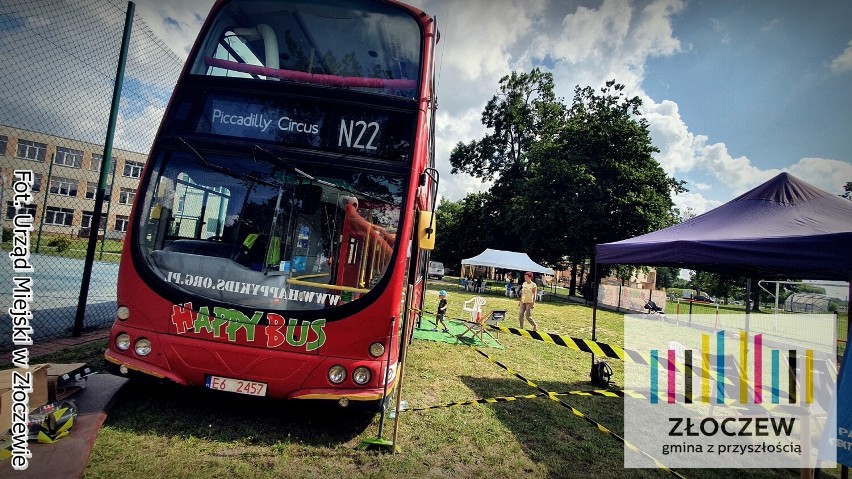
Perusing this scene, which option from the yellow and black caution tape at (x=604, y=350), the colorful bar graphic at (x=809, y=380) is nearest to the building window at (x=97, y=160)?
the yellow and black caution tape at (x=604, y=350)

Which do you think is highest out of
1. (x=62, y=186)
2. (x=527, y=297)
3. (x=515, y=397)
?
(x=62, y=186)

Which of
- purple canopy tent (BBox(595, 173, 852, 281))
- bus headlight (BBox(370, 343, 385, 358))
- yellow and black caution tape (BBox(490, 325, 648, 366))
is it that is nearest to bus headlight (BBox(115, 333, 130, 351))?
bus headlight (BBox(370, 343, 385, 358))

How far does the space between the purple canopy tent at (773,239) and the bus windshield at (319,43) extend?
4.17m

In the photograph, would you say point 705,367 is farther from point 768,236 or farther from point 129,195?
point 129,195

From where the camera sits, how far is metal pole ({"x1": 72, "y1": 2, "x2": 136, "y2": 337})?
565 cm

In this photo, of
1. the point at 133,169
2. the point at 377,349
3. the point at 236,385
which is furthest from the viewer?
the point at 133,169

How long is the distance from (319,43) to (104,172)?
4.39 meters

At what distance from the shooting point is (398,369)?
4.13 metres

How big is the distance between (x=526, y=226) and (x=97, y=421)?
30.0 meters

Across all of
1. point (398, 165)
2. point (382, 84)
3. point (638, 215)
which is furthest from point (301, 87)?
point (638, 215)

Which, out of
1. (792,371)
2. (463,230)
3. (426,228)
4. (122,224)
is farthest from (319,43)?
(463,230)

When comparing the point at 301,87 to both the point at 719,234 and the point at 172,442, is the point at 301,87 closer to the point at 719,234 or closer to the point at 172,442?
the point at 172,442

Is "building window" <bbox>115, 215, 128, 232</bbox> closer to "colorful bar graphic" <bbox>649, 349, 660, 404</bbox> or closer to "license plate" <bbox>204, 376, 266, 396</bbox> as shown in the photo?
"license plate" <bbox>204, 376, 266, 396</bbox>

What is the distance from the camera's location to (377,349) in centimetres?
341
